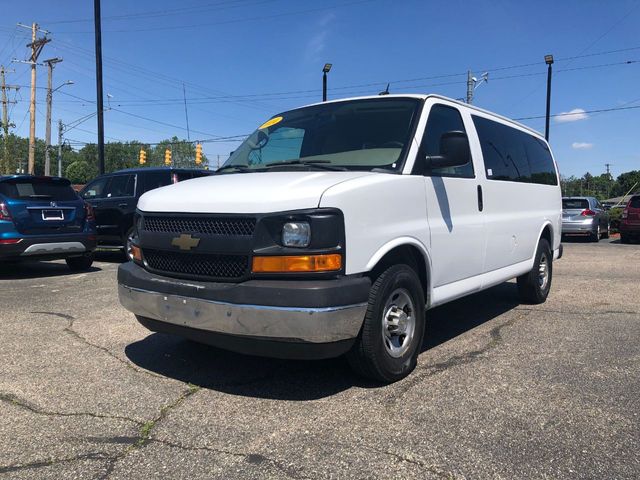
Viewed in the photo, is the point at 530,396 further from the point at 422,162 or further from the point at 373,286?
the point at 422,162

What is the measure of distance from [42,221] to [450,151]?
22.4 ft

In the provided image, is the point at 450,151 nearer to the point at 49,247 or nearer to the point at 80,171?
the point at 49,247

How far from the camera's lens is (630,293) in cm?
740

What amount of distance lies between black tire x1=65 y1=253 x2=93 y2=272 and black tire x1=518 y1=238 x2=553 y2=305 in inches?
278

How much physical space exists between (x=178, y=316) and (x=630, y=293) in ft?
21.6

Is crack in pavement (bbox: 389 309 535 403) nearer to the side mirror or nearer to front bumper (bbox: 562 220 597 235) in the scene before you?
the side mirror

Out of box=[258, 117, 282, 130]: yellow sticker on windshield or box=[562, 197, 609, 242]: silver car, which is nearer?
box=[258, 117, 282, 130]: yellow sticker on windshield

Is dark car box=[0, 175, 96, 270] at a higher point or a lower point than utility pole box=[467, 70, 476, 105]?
lower

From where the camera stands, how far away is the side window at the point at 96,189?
1084cm

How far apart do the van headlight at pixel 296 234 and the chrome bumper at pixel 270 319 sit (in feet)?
1.27

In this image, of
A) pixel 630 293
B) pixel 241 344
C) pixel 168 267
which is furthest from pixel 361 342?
pixel 630 293

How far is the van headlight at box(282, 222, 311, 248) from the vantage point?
10.3 ft

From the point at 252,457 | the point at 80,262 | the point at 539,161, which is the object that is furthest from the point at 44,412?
the point at 80,262

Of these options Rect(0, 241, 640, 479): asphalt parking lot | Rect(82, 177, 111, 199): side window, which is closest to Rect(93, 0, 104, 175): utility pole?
Rect(82, 177, 111, 199): side window
